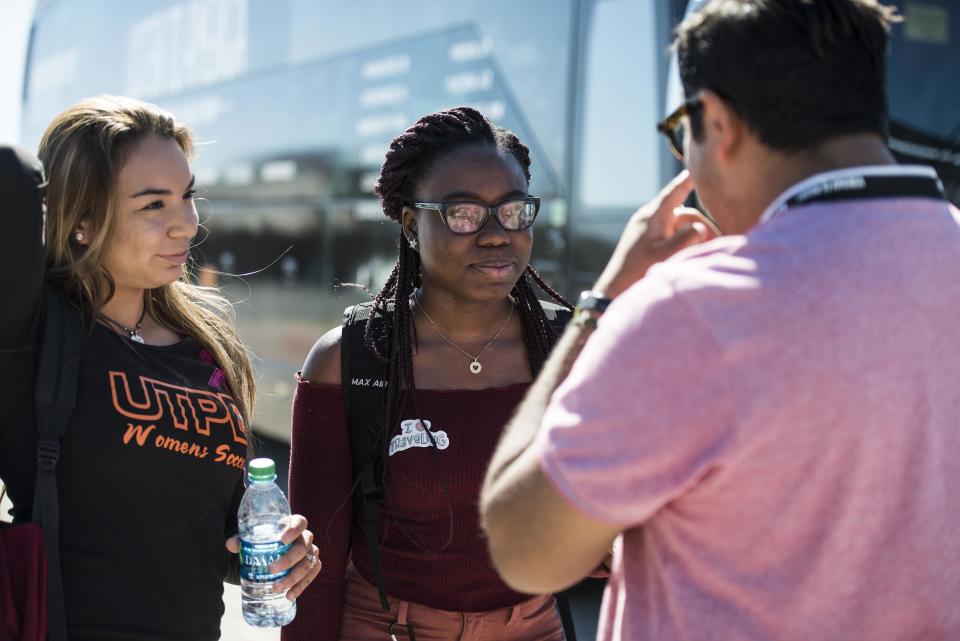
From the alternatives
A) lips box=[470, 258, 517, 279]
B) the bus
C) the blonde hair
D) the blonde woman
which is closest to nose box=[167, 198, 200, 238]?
the blonde woman

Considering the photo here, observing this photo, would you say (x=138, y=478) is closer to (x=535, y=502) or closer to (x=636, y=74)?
(x=535, y=502)

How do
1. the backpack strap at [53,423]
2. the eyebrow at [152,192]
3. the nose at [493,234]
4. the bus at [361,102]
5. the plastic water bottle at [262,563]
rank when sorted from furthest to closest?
the bus at [361,102] → the nose at [493,234] → the eyebrow at [152,192] → the plastic water bottle at [262,563] → the backpack strap at [53,423]

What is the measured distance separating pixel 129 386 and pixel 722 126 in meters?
1.39

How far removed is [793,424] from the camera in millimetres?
1151

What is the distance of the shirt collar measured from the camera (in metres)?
1.21

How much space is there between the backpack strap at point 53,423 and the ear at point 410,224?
3.29ft

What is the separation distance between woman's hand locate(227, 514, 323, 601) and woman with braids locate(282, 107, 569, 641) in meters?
0.14

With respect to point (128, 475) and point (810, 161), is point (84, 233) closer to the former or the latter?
point (128, 475)

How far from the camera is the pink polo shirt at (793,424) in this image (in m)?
1.14

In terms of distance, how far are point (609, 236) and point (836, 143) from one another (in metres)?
3.56

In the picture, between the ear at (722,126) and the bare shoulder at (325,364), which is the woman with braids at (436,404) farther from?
the ear at (722,126)

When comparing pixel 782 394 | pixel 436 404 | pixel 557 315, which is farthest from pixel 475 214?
pixel 782 394

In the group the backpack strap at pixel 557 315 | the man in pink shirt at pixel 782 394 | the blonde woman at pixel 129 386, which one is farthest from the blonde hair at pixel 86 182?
the man in pink shirt at pixel 782 394

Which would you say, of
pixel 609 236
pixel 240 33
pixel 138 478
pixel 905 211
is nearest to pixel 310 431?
pixel 138 478
